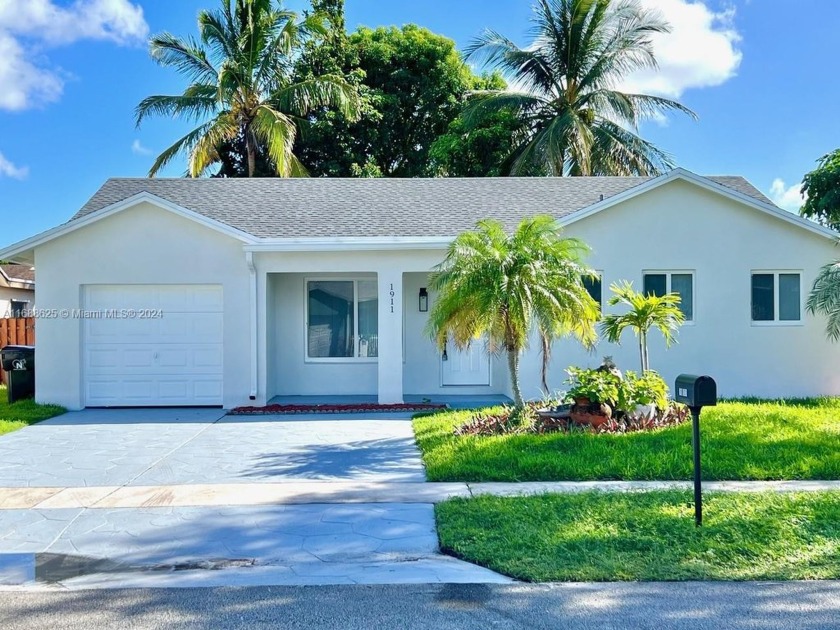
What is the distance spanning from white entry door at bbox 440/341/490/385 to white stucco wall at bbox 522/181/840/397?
1.98m

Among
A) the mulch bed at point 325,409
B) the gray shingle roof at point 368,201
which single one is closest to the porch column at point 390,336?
the mulch bed at point 325,409

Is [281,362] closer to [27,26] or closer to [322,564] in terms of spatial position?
[322,564]

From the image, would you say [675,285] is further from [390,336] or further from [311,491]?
[311,491]

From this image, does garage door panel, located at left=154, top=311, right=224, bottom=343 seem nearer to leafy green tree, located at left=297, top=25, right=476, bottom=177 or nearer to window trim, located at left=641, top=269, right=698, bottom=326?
window trim, located at left=641, top=269, right=698, bottom=326

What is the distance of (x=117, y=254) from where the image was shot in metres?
12.4

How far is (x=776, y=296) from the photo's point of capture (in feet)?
42.1

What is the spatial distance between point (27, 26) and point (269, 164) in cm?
926

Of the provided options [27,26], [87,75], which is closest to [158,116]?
[87,75]

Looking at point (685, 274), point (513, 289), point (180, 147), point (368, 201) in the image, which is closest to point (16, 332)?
point (180, 147)

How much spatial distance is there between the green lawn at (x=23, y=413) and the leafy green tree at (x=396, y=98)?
1654cm

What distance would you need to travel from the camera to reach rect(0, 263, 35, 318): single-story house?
2303cm

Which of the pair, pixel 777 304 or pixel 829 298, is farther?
pixel 777 304

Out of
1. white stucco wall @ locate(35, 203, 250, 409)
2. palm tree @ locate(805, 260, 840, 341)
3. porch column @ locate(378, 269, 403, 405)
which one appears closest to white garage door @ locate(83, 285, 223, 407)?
white stucco wall @ locate(35, 203, 250, 409)

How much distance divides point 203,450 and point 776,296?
1112 cm
